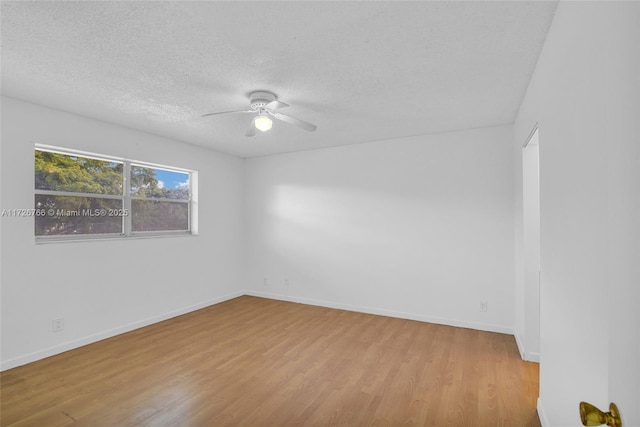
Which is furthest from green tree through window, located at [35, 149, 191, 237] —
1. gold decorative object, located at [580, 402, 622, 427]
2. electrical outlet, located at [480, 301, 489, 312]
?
electrical outlet, located at [480, 301, 489, 312]

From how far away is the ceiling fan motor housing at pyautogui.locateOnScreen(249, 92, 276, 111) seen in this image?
8.37ft

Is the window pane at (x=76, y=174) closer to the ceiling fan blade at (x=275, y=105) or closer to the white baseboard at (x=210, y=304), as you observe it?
the white baseboard at (x=210, y=304)

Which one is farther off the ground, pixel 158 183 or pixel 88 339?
pixel 158 183

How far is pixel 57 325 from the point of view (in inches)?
118

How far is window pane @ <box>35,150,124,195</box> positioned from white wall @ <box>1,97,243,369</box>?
0.16 m

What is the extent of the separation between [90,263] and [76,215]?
56 cm

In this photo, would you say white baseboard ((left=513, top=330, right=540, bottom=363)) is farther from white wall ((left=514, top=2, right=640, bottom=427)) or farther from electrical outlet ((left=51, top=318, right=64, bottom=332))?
electrical outlet ((left=51, top=318, right=64, bottom=332))

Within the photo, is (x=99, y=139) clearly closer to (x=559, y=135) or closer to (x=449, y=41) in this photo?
(x=449, y=41)

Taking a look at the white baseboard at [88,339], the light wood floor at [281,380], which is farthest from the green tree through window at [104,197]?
the light wood floor at [281,380]

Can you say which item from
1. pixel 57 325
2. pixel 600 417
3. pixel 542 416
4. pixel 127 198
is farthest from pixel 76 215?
pixel 542 416

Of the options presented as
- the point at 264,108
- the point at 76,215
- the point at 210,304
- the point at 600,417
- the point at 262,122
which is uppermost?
the point at 264,108

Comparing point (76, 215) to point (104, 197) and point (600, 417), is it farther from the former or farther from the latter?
point (600, 417)

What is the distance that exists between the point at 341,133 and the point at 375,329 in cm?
256

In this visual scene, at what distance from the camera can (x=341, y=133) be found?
3.90 m
